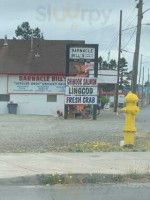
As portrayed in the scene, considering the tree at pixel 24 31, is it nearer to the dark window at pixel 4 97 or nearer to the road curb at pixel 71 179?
the dark window at pixel 4 97

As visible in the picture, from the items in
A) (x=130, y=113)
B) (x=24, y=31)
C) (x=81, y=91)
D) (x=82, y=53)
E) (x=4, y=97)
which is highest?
(x=24, y=31)

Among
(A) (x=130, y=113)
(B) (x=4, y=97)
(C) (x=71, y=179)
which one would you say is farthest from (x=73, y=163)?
(B) (x=4, y=97)

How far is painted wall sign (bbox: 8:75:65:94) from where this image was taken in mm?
42938

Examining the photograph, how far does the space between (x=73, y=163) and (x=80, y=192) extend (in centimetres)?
260

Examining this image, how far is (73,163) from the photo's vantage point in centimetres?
1156

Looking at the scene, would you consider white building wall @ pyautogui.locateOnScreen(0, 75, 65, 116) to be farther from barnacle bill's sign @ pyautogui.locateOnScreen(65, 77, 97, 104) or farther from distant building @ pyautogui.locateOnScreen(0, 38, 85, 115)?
barnacle bill's sign @ pyautogui.locateOnScreen(65, 77, 97, 104)

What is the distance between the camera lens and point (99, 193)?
8938mm

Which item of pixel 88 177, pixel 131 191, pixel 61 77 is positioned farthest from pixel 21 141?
pixel 61 77

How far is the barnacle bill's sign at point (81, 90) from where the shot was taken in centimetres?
2975

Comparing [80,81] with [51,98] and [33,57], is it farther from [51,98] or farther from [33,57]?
[33,57]

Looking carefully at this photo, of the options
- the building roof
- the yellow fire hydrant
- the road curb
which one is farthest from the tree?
the road curb

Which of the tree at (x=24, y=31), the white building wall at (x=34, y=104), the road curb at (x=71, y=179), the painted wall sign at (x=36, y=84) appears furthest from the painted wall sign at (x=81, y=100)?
the tree at (x=24, y=31)

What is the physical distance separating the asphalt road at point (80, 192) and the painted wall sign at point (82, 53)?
2188cm

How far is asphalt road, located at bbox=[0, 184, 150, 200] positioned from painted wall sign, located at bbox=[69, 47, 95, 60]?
21.9 meters
